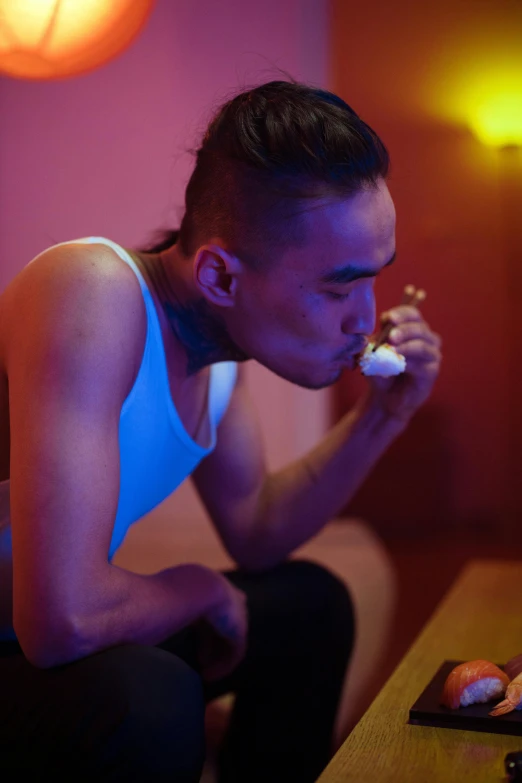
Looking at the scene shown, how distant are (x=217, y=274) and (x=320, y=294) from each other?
0.40 feet

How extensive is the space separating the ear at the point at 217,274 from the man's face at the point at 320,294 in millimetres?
11

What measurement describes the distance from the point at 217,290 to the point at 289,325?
94mm

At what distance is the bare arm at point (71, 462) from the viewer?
0.80 metres

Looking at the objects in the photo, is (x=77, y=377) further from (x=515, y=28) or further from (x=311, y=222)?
(x=515, y=28)

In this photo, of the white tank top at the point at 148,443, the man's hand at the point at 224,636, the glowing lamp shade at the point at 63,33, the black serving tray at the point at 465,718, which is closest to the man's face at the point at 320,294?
the white tank top at the point at 148,443

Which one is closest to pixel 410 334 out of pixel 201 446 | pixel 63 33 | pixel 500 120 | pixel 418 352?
pixel 418 352

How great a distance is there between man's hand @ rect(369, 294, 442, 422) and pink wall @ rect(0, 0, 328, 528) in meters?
0.94

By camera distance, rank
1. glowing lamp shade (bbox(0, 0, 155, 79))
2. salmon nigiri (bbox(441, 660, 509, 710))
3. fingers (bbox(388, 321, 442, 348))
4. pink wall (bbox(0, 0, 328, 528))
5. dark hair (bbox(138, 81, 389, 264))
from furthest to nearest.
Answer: pink wall (bbox(0, 0, 328, 528)) → glowing lamp shade (bbox(0, 0, 155, 79)) → fingers (bbox(388, 321, 442, 348)) → dark hair (bbox(138, 81, 389, 264)) → salmon nigiri (bbox(441, 660, 509, 710))

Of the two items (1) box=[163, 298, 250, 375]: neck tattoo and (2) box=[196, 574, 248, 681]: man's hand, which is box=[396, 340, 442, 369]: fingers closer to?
(1) box=[163, 298, 250, 375]: neck tattoo

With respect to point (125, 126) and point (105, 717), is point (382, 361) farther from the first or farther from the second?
point (125, 126)

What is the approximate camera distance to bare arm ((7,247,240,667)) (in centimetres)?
80

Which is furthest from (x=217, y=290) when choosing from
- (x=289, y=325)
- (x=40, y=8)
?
(x=40, y=8)

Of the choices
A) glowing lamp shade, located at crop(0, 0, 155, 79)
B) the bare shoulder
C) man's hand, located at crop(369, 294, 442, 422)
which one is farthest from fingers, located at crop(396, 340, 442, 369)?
glowing lamp shade, located at crop(0, 0, 155, 79)

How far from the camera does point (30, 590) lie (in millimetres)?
801
